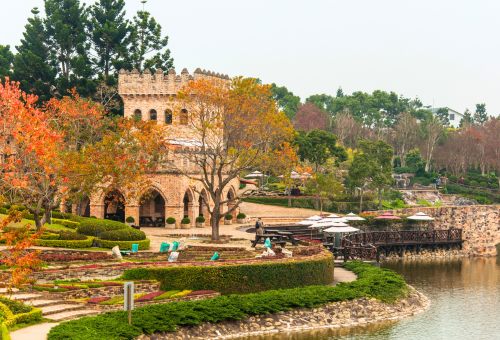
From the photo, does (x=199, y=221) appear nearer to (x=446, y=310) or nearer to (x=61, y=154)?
(x=61, y=154)

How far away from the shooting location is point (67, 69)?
60.8 meters

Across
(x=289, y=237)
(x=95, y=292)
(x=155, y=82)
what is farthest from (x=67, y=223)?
(x=155, y=82)

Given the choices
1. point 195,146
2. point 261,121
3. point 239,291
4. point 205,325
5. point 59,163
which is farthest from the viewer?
point 195,146

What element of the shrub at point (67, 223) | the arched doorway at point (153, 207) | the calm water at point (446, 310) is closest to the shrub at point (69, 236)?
the shrub at point (67, 223)

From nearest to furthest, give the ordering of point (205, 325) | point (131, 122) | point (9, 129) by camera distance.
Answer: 1. point (205, 325)
2. point (9, 129)
3. point (131, 122)

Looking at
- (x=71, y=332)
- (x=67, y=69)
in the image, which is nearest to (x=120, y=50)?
(x=67, y=69)

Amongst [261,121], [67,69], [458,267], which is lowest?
[458,267]

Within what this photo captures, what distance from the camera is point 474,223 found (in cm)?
4912

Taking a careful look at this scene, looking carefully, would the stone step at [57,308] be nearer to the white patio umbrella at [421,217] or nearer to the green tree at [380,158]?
the white patio umbrella at [421,217]

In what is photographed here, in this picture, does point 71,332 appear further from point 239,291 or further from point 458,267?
point 458,267

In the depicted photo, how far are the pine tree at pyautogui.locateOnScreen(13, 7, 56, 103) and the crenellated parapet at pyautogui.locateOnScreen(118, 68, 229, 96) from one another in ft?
39.8

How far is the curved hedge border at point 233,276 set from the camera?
20953 mm

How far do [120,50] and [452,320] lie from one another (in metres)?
48.1

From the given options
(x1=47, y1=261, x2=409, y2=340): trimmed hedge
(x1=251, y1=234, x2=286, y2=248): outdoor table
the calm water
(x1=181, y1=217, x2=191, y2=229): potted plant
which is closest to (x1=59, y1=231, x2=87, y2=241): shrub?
(x1=251, y1=234, x2=286, y2=248): outdoor table
